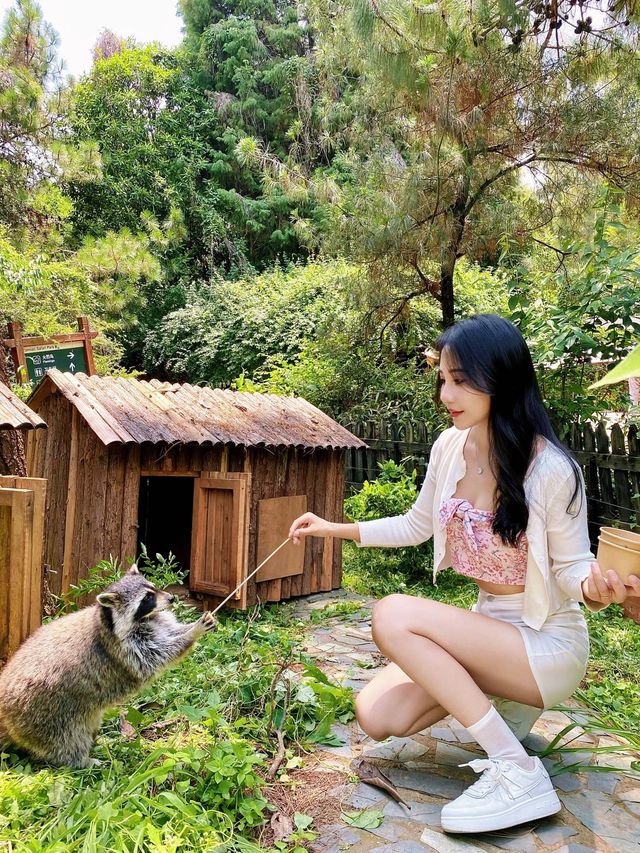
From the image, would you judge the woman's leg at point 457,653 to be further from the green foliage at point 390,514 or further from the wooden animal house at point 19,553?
the green foliage at point 390,514

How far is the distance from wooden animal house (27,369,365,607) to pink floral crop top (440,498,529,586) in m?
2.77

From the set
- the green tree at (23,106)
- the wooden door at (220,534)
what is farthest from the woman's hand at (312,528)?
the green tree at (23,106)

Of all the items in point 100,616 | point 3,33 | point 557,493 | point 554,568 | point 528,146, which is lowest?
point 100,616

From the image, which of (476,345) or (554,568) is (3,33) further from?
(554,568)

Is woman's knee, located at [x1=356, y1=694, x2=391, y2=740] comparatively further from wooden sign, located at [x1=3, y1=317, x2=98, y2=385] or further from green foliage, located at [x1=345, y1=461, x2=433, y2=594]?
wooden sign, located at [x1=3, y1=317, x2=98, y2=385]

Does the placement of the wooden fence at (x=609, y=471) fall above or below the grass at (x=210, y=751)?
above

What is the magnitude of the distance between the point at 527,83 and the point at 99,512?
522 centimetres

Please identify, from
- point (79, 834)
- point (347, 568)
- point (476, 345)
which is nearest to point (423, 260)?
point (347, 568)

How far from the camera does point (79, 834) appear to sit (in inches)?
85.4

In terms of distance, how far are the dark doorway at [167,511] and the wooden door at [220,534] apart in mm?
1822

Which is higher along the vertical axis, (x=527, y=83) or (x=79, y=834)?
(x=527, y=83)

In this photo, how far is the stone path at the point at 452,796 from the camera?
2289mm

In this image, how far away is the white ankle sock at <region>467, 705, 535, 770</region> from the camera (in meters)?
2.30

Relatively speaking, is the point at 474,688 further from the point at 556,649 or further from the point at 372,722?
the point at 372,722
